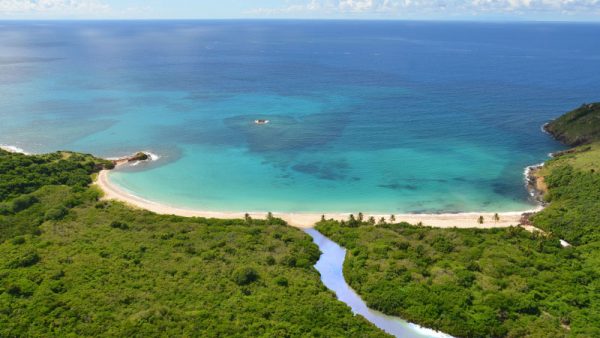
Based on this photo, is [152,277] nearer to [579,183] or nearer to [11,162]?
[11,162]

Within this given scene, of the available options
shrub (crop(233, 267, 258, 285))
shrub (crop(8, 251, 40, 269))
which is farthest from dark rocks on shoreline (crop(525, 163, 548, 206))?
shrub (crop(8, 251, 40, 269))

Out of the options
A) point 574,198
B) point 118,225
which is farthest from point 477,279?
point 118,225

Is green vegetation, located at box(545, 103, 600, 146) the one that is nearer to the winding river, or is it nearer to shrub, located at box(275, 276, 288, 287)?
the winding river

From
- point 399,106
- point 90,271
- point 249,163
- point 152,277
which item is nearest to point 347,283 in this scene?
point 152,277

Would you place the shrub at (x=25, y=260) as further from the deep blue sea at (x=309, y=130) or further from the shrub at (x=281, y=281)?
the shrub at (x=281, y=281)

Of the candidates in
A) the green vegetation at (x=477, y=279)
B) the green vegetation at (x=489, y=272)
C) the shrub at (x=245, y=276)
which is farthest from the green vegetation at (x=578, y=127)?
the shrub at (x=245, y=276)
